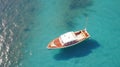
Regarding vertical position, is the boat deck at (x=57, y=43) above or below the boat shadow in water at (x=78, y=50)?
above

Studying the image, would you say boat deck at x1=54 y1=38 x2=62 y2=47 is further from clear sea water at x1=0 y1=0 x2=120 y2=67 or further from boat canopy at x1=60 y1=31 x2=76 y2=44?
clear sea water at x1=0 y1=0 x2=120 y2=67

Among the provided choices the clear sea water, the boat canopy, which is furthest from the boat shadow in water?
the boat canopy

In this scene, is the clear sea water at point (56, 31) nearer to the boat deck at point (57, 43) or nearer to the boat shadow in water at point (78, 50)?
the boat shadow in water at point (78, 50)

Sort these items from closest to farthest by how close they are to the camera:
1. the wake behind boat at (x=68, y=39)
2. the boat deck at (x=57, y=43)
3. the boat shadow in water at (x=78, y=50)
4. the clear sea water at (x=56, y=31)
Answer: the clear sea water at (x=56, y=31) < the wake behind boat at (x=68, y=39) < the boat shadow in water at (x=78, y=50) < the boat deck at (x=57, y=43)

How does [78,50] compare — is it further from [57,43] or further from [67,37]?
[57,43]

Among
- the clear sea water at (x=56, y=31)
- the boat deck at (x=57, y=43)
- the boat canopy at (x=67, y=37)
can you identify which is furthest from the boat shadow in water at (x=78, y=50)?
the boat canopy at (x=67, y=37)

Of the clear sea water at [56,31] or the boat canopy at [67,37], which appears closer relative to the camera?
the clear sea water at [56,31]

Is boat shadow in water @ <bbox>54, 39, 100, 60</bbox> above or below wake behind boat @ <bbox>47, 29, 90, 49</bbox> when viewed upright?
below

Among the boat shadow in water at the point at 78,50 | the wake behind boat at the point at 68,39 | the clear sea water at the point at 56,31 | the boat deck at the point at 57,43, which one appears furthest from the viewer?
the boat deck at the point at 57,43
